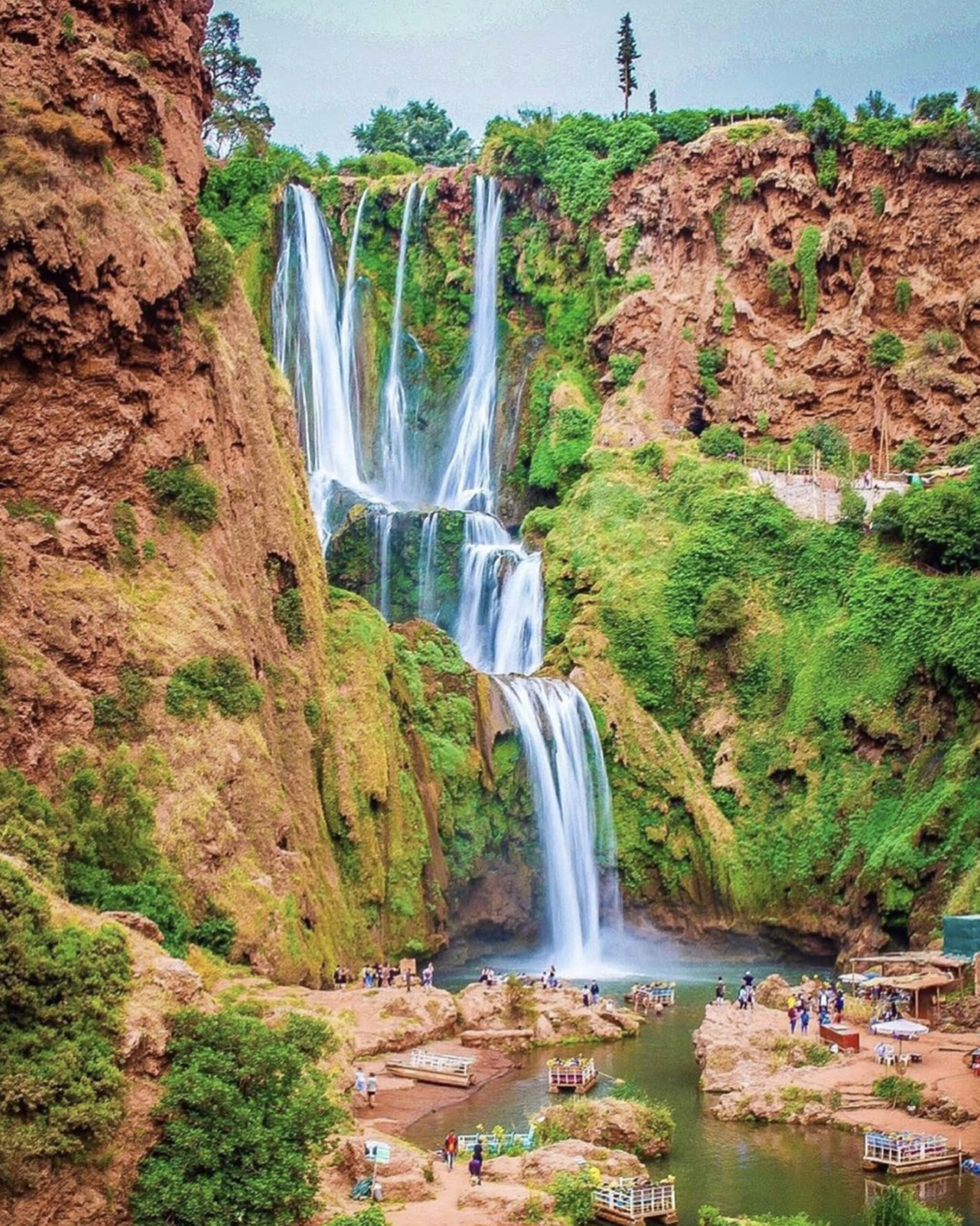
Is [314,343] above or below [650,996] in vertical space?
above

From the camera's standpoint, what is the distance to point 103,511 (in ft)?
134

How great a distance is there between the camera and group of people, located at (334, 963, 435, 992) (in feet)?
139

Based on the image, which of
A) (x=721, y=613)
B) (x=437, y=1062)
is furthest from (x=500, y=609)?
(x=437, y=1062)

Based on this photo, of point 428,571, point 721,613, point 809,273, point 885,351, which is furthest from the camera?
point 809,273

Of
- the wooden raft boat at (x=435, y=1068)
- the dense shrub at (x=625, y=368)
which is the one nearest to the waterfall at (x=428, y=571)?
the dense shrub at (x=625, y=368)

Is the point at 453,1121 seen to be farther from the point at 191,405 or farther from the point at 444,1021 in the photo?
the point at 191,405

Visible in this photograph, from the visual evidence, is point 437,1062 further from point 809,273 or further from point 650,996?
point 809,273

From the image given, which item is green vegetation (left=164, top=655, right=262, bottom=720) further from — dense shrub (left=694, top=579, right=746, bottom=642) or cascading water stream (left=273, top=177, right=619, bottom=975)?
dense shrub (left=694, top=579, right=746, bottom=642)

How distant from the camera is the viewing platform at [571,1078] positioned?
36.6m

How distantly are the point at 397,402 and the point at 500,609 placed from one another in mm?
18602

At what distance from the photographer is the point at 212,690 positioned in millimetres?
40312

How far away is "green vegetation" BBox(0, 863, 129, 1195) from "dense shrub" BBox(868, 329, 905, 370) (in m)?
54.4

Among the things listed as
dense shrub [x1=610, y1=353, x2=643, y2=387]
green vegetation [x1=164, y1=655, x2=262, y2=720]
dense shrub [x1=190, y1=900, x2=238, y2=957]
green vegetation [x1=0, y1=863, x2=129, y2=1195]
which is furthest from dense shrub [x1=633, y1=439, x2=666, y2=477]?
green vegetation [x1=0, y1=863, x2=129, y2=1195]

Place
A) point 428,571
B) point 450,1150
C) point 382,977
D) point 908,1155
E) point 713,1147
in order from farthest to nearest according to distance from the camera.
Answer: point 428,571 < point 382,977 < point 713,1147 < point 908,1155 < point 450,1150
